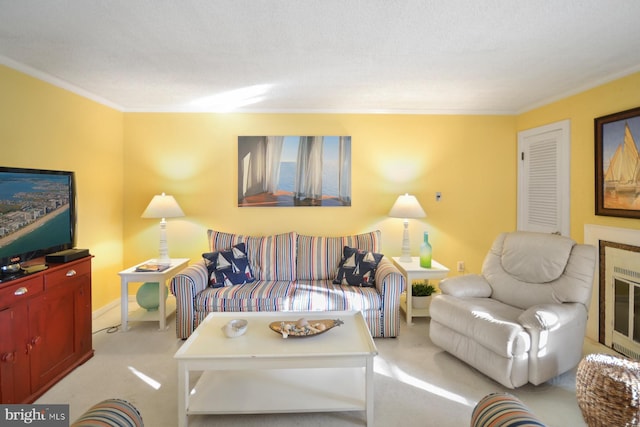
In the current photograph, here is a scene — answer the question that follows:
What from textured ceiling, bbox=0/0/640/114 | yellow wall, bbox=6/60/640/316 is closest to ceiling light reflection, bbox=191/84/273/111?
textured ceiling, bbox=0/0/640/114

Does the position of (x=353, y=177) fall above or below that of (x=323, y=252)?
above

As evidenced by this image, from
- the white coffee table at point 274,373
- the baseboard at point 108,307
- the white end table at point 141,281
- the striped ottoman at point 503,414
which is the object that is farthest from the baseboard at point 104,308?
the striped ottoman at point 503,414

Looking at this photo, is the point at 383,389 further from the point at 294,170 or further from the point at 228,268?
the point at 294,170

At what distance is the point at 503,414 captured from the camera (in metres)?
1.18

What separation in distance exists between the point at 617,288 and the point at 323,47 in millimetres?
3150

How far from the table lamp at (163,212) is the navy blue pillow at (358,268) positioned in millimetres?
1876

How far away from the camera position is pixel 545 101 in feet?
11.9

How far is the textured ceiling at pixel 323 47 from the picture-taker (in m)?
1.88

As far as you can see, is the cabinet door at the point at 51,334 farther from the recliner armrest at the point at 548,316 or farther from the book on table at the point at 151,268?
the recliner armrest at the point at 548,316

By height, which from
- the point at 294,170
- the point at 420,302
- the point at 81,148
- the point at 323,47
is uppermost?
the point at 323,47

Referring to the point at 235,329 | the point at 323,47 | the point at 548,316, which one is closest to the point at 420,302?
the point at 548,316

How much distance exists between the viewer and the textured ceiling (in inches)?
73.9

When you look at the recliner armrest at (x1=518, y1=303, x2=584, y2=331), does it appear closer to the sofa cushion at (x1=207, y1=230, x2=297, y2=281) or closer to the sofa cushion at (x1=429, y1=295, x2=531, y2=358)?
the sofa cushion at (x1=429, y1=295, x2=531, y2=358)

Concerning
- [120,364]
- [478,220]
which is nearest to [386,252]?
[478,220]
